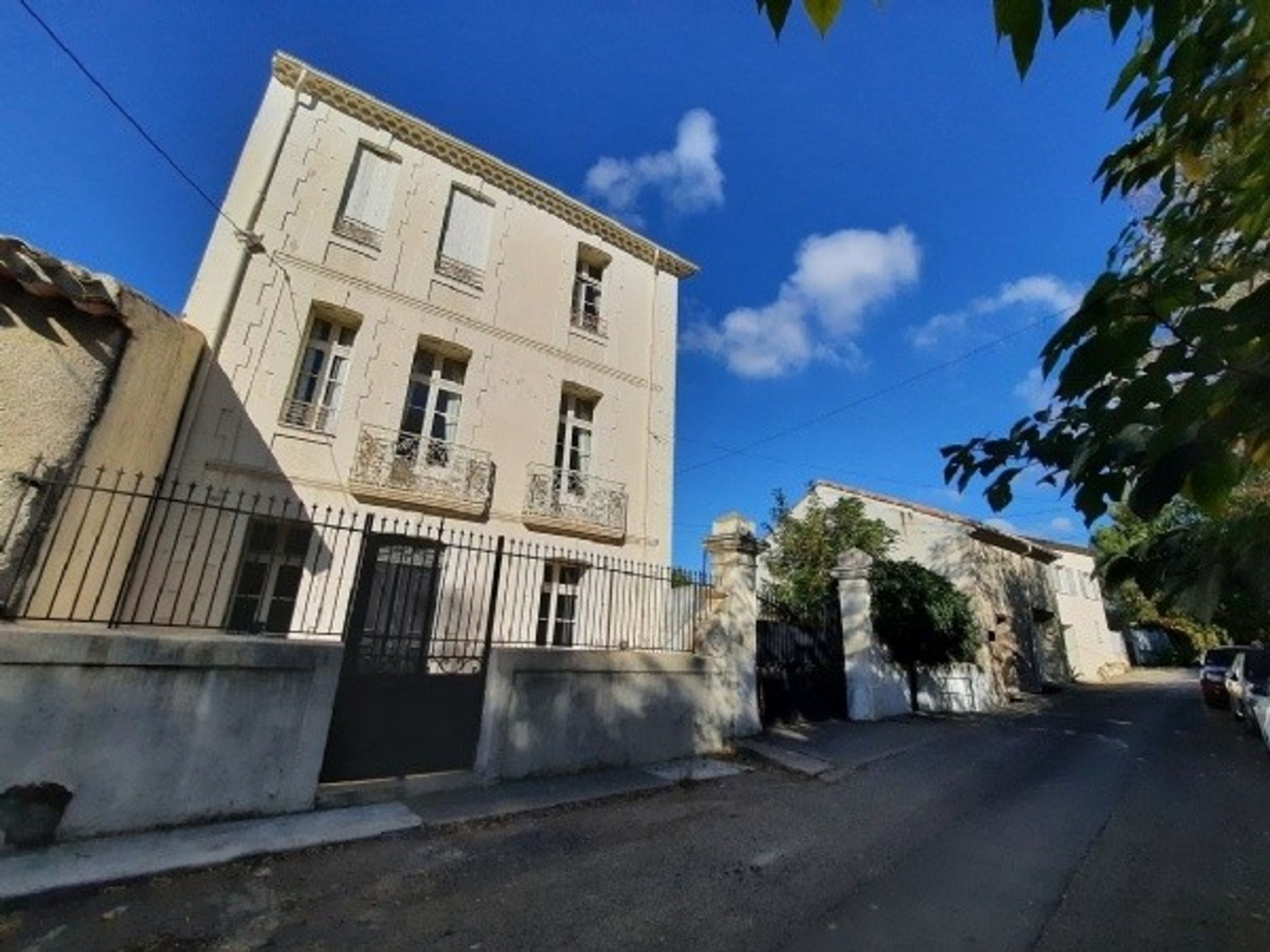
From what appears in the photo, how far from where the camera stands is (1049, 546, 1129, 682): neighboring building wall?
26894 millimetres

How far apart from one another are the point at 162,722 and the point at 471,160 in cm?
1208

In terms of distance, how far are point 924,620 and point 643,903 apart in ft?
39.1

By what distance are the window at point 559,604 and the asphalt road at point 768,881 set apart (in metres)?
5.18

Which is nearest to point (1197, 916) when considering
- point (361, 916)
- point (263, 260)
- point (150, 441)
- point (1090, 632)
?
point (361, 916)

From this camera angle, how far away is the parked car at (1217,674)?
15.1 m

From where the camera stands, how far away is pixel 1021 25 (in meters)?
0.88

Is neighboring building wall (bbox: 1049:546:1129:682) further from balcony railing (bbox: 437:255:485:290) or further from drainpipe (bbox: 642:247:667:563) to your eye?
balcony railing (bbox: 437:255:485:290)

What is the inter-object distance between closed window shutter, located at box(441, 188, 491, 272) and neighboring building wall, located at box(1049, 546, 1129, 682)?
2676 cm

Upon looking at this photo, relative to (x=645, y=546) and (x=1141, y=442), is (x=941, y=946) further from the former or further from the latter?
(x=645, y=546)

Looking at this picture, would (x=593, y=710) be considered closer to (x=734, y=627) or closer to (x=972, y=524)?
(x=734, y=627)

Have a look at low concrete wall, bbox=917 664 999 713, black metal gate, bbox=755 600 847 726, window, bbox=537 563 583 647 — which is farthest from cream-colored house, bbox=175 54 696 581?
low concrete wall, bbox=917 664 999 713

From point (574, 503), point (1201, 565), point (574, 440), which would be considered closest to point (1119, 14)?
point (1201, 565)

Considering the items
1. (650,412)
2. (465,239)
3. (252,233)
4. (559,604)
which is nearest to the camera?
(252,233)

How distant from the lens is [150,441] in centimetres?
756
